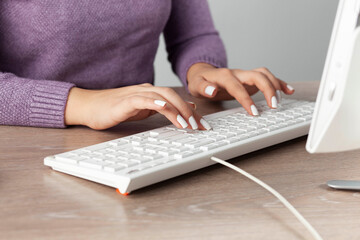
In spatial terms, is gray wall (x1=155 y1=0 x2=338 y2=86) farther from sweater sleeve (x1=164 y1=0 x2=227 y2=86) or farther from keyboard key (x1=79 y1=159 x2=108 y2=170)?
keyboard key (x1=79 y1=159 x2=108 y2=170)

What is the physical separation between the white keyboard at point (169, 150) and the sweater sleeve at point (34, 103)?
0.21 meters

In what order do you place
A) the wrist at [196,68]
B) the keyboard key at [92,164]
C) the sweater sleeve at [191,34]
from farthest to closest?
the sweater sleeve at [191,34] → the wrist at [196,68] → the keyboard key at [92,164]

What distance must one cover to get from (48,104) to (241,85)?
13.3 inches

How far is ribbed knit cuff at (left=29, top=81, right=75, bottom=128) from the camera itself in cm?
79

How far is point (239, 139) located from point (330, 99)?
0.20 metres

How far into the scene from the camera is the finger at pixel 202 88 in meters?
0.91

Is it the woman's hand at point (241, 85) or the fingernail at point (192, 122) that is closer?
the fingernail at point (192, 122)

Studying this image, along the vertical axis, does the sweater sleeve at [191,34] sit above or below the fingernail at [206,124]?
below

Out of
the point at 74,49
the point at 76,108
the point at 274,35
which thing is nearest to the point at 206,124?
the point at 76,108

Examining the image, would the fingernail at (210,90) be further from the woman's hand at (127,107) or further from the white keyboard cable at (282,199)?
the white keyboard cable at (282,199)

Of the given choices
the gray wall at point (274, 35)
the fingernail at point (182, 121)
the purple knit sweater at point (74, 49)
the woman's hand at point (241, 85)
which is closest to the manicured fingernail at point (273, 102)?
the woman's hand at point (241, 85)

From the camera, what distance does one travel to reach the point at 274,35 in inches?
126

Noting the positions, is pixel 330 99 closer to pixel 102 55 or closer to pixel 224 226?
pixel 224 226

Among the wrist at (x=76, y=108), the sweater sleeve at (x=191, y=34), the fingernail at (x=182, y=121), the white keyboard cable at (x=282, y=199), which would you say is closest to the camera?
the white keyboard cable at (x=282, y=199)
